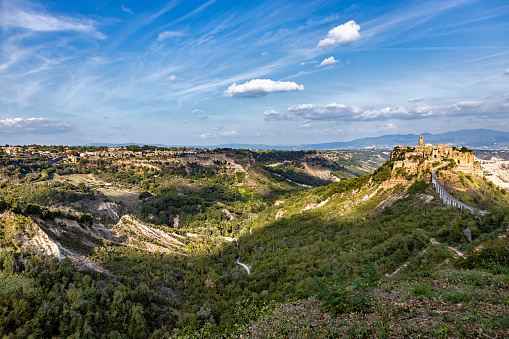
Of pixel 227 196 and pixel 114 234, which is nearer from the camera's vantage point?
pixel 114 234

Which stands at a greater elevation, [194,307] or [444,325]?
[444,325]

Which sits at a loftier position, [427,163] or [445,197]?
[427,163]

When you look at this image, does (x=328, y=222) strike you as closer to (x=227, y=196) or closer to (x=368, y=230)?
(x=368, y=230)

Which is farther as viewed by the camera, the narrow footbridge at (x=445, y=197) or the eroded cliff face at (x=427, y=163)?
the eroded cliff face at (x=427, y=163)

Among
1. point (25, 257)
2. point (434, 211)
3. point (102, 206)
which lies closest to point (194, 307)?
point (25, 257)

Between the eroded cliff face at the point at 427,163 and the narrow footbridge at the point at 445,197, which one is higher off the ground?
the eroded cliff face at the point at 427,163

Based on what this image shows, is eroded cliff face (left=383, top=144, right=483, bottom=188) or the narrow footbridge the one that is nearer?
the narrow footbridge

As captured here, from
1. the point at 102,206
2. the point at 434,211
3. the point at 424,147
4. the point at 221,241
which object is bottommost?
the point at 221,241

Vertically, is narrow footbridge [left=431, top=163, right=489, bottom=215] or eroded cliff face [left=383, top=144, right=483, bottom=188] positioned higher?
eroded cliff face [left=383, top=144, right=483, bottom=188]

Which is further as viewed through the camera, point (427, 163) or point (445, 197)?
point (427, 163)

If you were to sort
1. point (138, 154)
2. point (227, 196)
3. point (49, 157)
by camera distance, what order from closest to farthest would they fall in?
point (227, 196) < point (49, 157) < point (138, 154)

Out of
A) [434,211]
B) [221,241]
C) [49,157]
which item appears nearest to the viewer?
[434,211]

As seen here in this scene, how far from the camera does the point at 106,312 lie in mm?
16156

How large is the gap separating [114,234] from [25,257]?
67.9 ft
